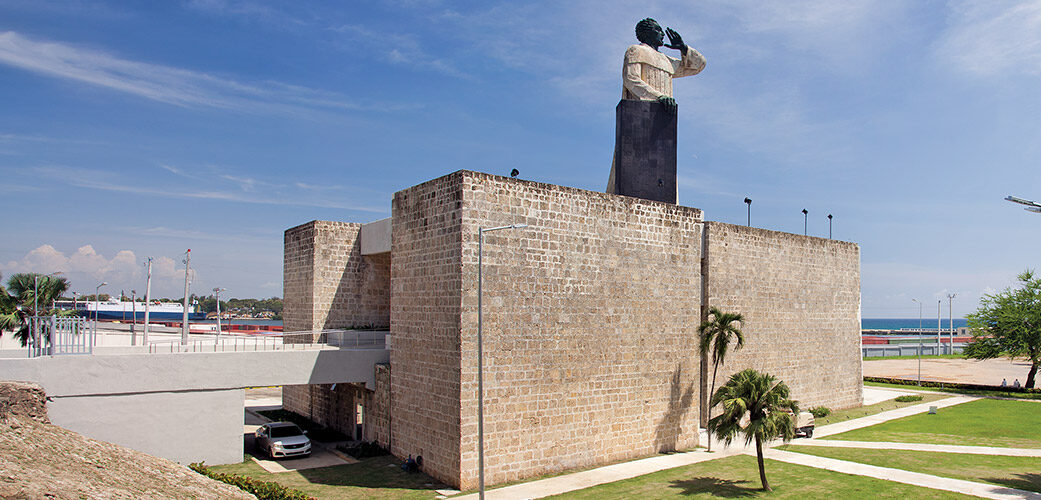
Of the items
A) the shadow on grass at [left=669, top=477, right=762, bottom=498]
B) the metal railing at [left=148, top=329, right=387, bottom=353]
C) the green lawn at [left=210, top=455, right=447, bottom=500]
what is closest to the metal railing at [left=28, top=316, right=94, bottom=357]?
the metal railing at [left=148, top=329, right=387, bottom=353]

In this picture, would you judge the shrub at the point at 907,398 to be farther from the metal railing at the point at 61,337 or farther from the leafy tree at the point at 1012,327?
the metal railing at the point at 61,337

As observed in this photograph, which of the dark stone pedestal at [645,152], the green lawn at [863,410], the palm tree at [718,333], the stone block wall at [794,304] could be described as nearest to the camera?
the palm tree at [718,333]

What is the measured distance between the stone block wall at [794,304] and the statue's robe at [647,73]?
19.7 feet

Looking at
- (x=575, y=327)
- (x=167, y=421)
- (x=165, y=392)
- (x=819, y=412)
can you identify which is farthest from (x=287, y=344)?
(x=819, y=412)

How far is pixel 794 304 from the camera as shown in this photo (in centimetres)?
3077

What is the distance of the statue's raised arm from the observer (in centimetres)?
2756

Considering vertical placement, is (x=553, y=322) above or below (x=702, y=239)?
below

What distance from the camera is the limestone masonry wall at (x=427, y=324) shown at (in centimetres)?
1891

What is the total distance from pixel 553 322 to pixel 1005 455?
1626cm

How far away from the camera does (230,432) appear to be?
2075cm

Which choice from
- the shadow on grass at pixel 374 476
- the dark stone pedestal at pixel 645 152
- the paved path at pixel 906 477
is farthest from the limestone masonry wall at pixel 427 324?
the paved path at pixel 906 477

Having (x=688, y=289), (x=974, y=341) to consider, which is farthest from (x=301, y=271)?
(x=974, y=341)

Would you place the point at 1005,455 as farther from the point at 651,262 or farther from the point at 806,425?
the point at 651,262

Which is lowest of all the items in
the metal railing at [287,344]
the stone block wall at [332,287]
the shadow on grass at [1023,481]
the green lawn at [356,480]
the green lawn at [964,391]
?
the green lawn at [964,391]
